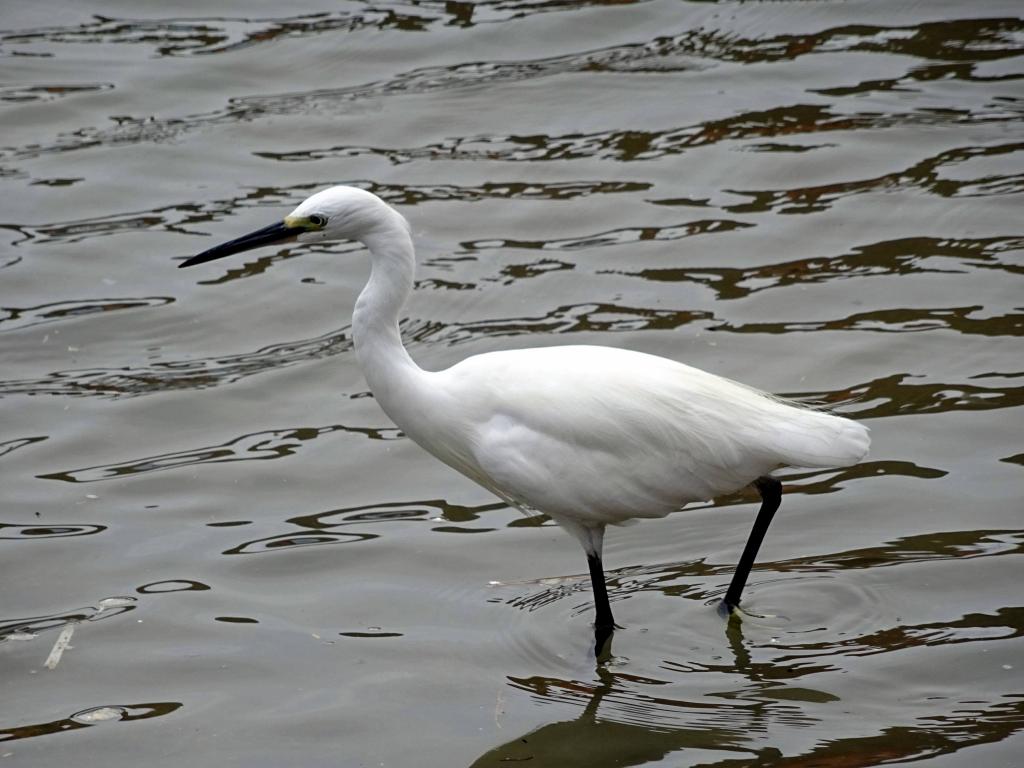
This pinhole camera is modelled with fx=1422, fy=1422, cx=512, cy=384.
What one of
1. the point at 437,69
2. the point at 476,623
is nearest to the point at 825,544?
the point at 476,623

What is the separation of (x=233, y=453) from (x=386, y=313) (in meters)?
1.90

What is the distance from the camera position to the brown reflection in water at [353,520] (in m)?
5.96

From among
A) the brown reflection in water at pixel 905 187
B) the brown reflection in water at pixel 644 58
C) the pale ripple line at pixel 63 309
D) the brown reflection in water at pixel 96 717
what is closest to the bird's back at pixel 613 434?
the brown reflection in water at pixel 96 717

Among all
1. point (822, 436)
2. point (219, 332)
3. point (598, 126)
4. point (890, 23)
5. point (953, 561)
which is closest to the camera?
point (822, 436)

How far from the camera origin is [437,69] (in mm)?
10828

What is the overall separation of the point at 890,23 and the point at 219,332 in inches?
232

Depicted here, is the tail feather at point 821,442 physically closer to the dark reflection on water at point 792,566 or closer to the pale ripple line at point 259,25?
the dark reflection on water at point 792,566

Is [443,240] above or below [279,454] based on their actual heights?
above

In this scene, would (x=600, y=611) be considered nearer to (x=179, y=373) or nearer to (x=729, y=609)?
(x=729, y=609)

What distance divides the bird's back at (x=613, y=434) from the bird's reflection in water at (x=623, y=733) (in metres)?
0.64

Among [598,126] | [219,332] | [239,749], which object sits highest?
[598,126]

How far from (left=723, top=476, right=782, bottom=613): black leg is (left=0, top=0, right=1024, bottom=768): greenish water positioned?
0.57ft

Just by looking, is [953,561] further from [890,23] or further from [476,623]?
[890,23]

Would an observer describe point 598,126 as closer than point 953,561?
No
